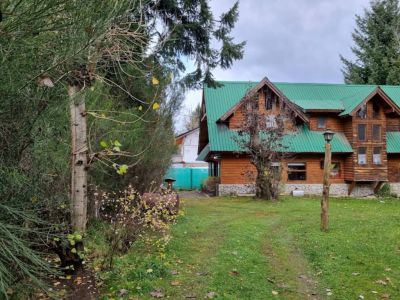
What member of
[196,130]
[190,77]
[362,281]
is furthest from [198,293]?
[196,130]

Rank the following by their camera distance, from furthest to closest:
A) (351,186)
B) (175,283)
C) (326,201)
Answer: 1. (351,186)
2. (326,201)
3. (175,283)

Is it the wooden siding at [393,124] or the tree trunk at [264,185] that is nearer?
the tree trunk at [264,185]

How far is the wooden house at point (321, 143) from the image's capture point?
24.1m

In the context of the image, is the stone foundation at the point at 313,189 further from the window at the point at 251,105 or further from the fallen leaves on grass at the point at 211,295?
the fallen leaves on grass at the point at 211,295

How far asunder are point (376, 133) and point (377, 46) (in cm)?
1599

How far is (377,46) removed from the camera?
123ft

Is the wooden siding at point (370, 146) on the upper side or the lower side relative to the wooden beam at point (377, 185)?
upper

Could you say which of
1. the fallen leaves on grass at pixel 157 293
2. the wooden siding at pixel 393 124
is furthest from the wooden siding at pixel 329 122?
the fallen leaves on grass at pixel 157 293

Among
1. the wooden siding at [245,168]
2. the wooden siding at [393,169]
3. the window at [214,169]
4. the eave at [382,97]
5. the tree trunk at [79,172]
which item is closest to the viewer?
the tree trunk at [79,172]

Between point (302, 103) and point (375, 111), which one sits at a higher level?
point (302, 103)

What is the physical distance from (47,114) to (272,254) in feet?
18.6

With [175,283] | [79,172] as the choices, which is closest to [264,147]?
[175,283]

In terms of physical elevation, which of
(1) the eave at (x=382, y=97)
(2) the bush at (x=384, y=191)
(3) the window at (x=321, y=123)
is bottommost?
(2) the bush at (x=384, y=191)

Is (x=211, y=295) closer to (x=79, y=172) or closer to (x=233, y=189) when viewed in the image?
(x=79, y=172)
